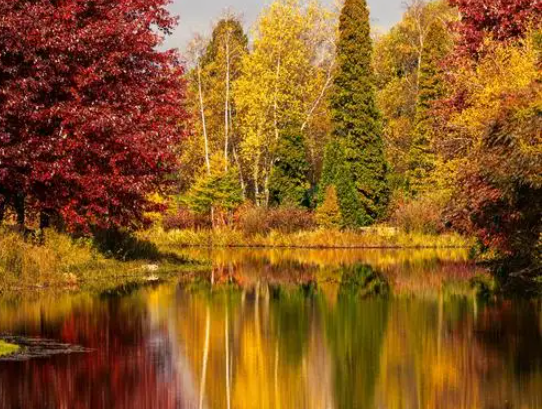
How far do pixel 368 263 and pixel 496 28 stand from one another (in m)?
10.2

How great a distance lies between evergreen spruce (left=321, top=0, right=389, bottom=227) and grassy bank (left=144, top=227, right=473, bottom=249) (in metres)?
4.09

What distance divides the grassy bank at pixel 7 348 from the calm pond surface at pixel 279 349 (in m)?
0.60

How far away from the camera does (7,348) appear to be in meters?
14.6

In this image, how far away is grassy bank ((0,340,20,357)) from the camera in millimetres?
14391

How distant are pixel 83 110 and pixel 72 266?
442cm

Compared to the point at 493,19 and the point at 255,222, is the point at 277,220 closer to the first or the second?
the point at 255,222

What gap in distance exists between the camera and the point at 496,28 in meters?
33.9

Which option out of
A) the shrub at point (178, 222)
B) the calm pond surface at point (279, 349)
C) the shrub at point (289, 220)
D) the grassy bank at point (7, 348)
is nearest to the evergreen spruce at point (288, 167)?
the shrub at point (289, 220)

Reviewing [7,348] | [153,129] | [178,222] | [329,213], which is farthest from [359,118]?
[7,348]

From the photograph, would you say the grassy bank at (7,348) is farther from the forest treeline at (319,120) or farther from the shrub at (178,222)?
the shrub at (178,222)

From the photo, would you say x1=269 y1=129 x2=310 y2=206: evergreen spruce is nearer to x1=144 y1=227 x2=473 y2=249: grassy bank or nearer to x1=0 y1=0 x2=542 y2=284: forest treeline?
x1=0 y1=0 x2=542 y2=284: forest treeline

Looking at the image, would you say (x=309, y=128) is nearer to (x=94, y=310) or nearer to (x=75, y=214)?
(x=75, y=214)

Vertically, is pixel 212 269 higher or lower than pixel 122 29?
lower

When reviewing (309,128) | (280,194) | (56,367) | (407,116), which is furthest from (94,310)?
(407,116)
